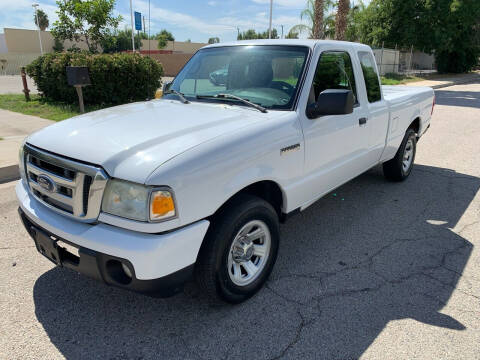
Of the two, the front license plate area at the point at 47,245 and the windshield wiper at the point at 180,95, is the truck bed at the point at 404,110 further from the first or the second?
the front license plate area at the point at 47,245

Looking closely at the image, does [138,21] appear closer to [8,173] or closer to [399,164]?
[8,173]

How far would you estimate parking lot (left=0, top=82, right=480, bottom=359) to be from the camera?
247 centimetres

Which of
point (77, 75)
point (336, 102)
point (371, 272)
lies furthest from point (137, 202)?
point (77, 75)

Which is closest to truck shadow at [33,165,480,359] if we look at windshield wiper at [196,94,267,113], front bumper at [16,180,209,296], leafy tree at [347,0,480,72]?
front bumper at [16,180,209,296]

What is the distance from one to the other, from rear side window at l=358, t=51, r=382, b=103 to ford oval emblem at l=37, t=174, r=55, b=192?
3316 millimetres

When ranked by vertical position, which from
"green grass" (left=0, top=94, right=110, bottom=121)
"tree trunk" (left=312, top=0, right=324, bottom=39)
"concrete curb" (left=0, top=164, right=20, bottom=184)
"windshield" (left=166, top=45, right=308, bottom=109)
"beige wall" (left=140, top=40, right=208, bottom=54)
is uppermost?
"beige wall" (left=140, top=40, right=208, bottom=54)

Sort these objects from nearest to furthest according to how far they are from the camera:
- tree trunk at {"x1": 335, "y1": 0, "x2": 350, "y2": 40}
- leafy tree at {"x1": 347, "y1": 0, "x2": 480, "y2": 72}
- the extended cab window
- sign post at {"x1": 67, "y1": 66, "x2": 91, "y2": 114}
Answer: the extended cab window < sign post at {"x1": 67, "y1": 66, "x2": 91, "y2": 114} < tree trunk at {"x1": 335, "y1": 0, "x2": 350, "y2": 40} < leafy tree at {"x1": 347, "y1": 0, "x2": 480, "y2": 72}

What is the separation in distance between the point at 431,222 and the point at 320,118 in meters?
2.11

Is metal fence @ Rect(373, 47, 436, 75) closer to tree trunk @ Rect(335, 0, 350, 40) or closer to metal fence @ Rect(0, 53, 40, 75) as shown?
tree trunk @ Rect(335, 0, 350, 40)

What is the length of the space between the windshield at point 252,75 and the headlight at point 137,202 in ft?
4.72

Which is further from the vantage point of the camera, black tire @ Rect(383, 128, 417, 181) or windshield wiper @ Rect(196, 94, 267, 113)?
black tire @ Rect(383, 128, 417, 181)

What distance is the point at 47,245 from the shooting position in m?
2.50

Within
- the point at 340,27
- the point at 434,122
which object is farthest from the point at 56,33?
the point at 434,122

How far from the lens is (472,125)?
10492mm
